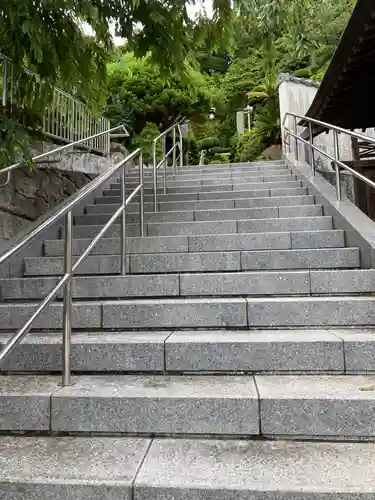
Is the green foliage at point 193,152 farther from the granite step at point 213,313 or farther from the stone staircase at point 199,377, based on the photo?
the granite step at point 213,313

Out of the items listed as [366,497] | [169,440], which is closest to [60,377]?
[169,440]

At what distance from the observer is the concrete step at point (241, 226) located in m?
3.52

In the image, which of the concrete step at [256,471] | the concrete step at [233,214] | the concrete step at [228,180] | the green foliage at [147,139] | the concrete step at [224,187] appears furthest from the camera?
the green foliage at [147,139]

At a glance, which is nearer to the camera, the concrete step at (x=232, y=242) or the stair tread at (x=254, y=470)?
the stair tread at (x=254, y=470)

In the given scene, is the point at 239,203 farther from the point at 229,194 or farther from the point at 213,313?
the point at 213,313

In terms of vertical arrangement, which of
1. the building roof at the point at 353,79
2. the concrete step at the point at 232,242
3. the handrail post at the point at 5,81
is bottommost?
the concrete step at the point at 232,242

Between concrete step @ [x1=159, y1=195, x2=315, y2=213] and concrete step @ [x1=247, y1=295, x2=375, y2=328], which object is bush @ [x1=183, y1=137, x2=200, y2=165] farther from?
concrete step @ [x1=247, y1=295, x2=375, y2=328]

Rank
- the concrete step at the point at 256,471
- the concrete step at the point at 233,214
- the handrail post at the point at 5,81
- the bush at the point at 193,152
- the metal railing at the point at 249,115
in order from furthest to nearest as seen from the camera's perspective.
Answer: the bush at the point at 193,152 < the metal railing at the point at 249,115 < the concrete step at the point at 233,214 < the handrail post at the point at 5,81 < the concrete step at the point at 256,471

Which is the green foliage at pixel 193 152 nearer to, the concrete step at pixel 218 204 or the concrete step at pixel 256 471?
the concrete step at pixel 218 204

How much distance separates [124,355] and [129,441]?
50 centimetres

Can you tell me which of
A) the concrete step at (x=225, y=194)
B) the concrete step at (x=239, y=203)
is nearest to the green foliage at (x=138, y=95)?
the concrete step at (x=225, y=194)

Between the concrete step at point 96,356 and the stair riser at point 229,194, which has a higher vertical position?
the stair riser at point 229,194

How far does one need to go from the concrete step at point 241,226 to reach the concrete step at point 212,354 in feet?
4.95

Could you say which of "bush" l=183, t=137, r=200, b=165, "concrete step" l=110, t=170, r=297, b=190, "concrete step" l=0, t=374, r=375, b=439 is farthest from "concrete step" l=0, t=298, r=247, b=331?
"bush" l=183, t=137, r=200, b=165
